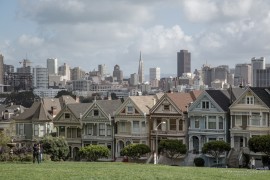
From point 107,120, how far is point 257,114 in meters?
18.1

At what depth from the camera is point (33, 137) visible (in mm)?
72125

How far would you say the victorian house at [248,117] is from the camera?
192 feet

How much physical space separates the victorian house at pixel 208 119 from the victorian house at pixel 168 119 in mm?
1094

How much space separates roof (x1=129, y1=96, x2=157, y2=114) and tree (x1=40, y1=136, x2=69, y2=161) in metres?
9.36

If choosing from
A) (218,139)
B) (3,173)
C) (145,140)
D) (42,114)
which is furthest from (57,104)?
(3,173)

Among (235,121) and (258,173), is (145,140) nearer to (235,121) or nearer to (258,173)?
(235,121)

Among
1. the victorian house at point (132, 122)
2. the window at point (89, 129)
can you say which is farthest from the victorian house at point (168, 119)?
the window at point (89, 129)

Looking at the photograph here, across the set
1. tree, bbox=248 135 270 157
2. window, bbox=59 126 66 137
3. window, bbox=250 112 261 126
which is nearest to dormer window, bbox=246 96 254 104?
window, bbox=250 112 261 126

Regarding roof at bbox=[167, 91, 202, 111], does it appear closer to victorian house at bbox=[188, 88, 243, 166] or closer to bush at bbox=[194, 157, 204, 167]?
victorian house at bbox=[188, 88, 243, 166]

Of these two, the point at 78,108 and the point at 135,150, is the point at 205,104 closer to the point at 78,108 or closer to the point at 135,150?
the point at 135,150

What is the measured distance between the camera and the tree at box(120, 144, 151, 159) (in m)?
60.6

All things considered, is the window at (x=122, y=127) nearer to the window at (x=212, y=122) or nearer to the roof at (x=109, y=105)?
the roof at (x=109, y=105)

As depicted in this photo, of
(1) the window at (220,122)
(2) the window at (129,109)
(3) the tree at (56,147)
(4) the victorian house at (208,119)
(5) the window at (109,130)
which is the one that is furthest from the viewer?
(5) the window at (109,130)

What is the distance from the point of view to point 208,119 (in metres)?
61.6
